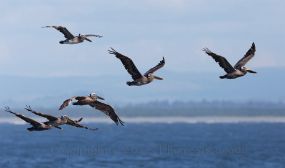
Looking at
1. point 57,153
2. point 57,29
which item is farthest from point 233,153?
point 57,29

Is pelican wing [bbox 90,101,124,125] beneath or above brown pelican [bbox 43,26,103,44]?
beneath

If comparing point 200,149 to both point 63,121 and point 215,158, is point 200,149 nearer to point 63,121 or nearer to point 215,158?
point 215,158

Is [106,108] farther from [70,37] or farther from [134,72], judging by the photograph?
[70,37]

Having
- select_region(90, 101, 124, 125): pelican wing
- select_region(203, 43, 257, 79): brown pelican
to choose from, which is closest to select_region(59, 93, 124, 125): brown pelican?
select_region(90, 101, 124, 125): pelican wing

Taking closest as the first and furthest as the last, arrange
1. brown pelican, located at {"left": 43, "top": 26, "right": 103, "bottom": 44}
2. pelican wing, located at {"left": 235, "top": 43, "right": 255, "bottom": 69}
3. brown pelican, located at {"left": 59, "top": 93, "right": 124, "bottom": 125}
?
A: brown pelican, located at {"left": 59, "top": 93, "right": 124, "bottom": 125} < pelican wing, located at {"left": 235, "top": 43, "right": 255, "bottom": 69} < brown pelican, located at {"left": 43, "top": 26, "right": 103, "bottom": 44}

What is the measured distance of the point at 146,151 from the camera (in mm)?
154125

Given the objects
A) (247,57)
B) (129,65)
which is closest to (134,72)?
(129,65)

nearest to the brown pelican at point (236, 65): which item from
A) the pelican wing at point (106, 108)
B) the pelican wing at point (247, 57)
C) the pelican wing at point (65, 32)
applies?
the pelican wing at point (247, 57)

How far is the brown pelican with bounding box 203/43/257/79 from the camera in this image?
50.3 meters

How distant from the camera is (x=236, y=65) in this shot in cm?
5253

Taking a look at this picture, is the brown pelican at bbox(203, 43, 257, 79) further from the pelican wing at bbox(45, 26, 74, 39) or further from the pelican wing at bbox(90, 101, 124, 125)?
the pelican wing at bbox(45, 26, 74, 39)

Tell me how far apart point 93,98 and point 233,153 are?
101m

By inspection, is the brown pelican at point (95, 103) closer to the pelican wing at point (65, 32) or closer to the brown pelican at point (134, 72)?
the brown pelican at point (134, 72)

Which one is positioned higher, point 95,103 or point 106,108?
point 95,103
